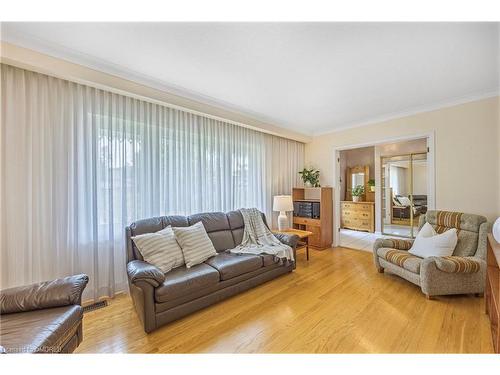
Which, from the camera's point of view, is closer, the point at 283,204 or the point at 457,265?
the point at 457,265

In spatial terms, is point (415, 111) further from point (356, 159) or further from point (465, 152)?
point (356, 159)

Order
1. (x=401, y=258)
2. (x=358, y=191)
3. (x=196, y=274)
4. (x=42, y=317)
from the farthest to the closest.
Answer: (x=358, y=191)
(x=401, y=258)
(x=196, y=274)
(x=42, y=317)

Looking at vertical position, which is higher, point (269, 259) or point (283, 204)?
point (283, 204)

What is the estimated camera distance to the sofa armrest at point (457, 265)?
2.20 metres

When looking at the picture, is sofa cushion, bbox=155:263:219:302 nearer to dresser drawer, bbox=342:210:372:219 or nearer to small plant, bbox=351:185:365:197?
dresser drawer, bbox=342:210:372:219

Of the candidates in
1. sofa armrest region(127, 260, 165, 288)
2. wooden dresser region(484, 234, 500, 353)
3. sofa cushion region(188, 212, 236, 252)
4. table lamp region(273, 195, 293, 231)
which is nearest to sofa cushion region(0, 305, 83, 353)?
sofa armrest region(127, 260, 165, 288)

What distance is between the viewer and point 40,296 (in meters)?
1.39

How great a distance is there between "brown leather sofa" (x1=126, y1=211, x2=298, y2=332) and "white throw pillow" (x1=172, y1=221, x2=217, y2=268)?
82 mm

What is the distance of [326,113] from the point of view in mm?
3541

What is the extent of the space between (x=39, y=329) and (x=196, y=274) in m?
1.10

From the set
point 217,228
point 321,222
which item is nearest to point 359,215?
point 321,222

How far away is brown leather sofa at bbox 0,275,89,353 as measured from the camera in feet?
3.59

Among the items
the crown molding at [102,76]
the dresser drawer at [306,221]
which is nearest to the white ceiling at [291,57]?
the crown molding at [102,76]

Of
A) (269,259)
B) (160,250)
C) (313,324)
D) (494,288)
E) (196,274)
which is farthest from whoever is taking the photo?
(269,259)
